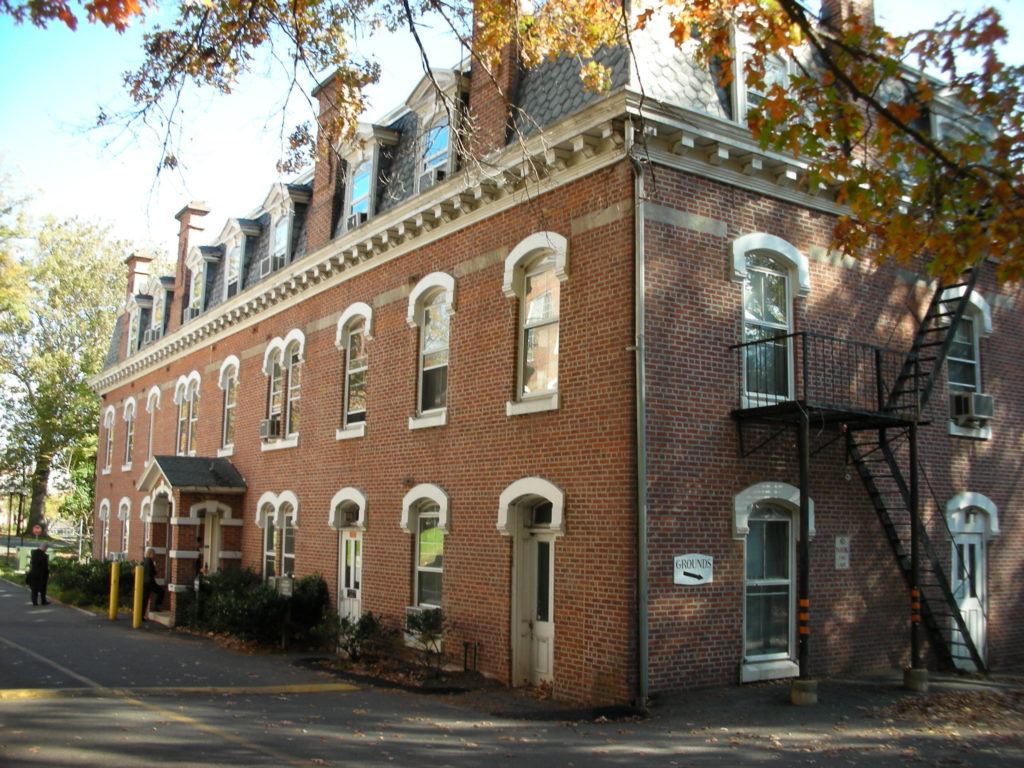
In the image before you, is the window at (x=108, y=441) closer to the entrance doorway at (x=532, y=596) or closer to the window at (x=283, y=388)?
the window at (x=283, y=388)

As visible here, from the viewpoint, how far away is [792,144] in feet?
25.5

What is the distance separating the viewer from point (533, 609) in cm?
1375

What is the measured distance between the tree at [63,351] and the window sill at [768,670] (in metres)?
42.7

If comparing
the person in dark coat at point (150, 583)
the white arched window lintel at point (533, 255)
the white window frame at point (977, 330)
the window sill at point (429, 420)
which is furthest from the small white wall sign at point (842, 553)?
the person in dark coat at point (150, 583)

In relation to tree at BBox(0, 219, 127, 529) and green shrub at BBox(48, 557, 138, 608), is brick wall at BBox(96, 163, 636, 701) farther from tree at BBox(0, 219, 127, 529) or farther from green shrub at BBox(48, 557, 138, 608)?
tree at BBox(0, 219, 127, 529)

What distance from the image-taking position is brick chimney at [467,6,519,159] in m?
15.1

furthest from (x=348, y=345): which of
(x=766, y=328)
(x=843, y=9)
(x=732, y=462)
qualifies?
(x=843, y=9)

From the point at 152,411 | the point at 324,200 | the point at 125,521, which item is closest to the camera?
the point at 324,200

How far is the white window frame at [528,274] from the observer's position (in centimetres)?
1329

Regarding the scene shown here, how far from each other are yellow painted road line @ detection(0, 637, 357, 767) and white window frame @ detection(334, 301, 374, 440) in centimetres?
555

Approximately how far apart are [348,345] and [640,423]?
9012 millimetres

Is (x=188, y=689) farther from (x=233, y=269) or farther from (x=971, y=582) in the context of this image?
(x=233, y=269)

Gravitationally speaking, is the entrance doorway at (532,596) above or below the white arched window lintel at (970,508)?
below

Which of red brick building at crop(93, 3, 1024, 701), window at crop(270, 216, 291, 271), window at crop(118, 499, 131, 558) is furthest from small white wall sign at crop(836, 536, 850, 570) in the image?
window at crop(118, 499, 131, 558)
